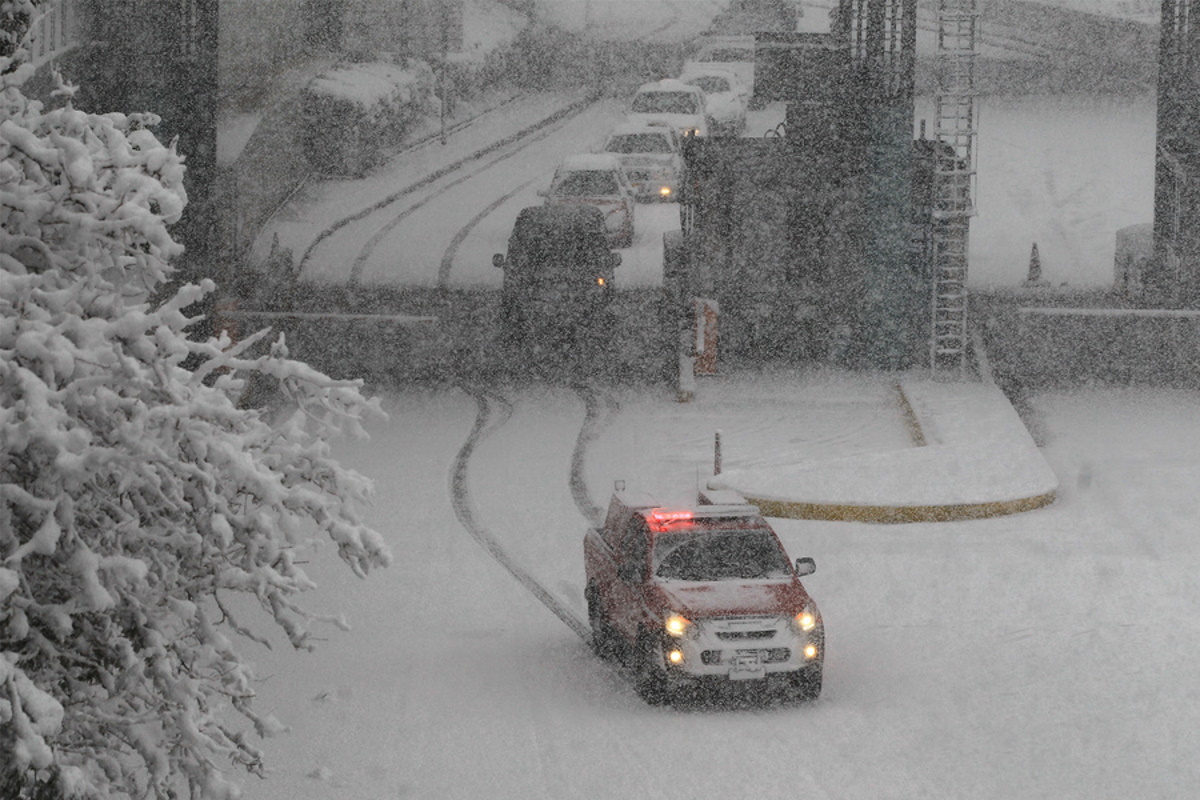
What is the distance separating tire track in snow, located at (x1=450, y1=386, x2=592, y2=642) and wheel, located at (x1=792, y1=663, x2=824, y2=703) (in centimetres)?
268

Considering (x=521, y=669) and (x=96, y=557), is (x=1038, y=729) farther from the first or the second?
(x=96, y=557)

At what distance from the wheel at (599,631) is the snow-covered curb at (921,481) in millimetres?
5388

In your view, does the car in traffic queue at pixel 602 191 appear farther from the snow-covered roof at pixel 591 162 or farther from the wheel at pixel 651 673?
the wheel at pixel 651 673

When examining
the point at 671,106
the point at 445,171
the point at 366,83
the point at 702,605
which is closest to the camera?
the point at 702,605

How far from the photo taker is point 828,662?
14.2 meters

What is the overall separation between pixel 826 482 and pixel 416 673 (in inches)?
306

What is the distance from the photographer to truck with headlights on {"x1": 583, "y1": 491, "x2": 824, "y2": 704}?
12734mm

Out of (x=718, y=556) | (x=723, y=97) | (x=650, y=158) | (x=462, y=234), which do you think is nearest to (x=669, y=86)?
(x=723, y=97)

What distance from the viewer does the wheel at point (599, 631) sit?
46.7ft

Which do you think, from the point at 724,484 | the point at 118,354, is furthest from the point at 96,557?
the point at 724,484

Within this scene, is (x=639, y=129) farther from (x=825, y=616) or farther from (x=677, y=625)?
(x=677, y=625)

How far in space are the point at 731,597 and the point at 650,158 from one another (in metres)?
26.4

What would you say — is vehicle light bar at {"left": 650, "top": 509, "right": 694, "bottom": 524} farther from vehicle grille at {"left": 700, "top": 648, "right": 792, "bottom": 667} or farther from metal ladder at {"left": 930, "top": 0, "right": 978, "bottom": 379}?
metal ladder at {"left": 930, "top": 0, "right": 978, "bottom": 379}

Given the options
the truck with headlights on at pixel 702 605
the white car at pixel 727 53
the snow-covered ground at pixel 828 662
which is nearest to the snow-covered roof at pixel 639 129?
the white car at pixel 727 53
